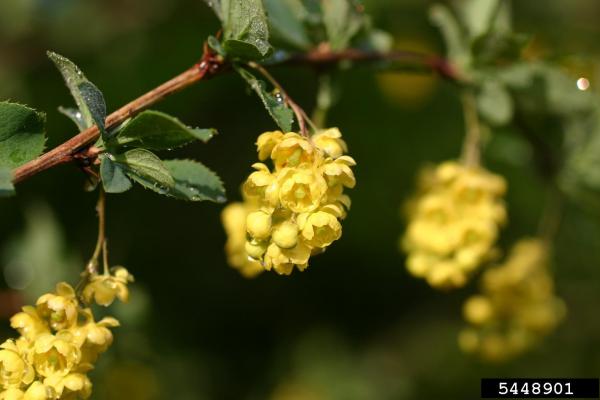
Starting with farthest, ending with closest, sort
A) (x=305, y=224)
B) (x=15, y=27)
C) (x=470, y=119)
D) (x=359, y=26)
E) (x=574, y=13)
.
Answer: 1. (x=574, y=13)
2. (x=15, y=27)
3. (x=470, y=119)
4. (x=359, y=26)
5. (x=305, y=224)

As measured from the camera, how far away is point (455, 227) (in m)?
1.66

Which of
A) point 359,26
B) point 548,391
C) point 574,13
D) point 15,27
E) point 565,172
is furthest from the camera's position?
point 574,13

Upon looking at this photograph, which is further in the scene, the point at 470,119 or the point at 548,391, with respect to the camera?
the point at 548,391

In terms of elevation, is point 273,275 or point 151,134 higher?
point 273,275

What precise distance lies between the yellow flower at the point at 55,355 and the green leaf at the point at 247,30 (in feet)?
1.68

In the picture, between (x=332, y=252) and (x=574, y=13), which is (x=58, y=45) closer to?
(x=332, y=252)

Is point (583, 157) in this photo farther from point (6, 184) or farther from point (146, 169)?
point (6, 184)

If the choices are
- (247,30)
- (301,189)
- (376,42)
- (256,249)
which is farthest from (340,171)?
(376,42)

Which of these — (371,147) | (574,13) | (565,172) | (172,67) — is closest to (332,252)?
(371,147)

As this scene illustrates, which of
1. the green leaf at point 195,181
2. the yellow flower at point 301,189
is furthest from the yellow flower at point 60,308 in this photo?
the yellow flower at point 301,189

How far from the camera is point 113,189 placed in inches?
45.8

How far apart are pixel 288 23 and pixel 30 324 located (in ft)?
2.54

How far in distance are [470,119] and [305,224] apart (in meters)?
0.79

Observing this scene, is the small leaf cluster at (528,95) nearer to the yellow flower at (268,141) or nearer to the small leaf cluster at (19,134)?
the yellow flower at (268,141)
